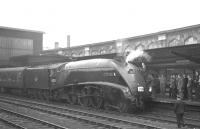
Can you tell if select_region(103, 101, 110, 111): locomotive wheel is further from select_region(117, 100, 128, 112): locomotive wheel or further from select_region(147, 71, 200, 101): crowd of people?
select_region(147, 71, 200, 101): crowd of people

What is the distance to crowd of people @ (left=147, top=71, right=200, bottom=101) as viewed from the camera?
15211mm

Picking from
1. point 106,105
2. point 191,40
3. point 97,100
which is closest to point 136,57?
point 106,105

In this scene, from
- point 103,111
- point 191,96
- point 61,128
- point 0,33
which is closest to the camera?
point 61,128

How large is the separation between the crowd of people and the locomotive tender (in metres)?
1.38

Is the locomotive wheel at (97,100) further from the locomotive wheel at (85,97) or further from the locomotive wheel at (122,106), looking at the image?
the locomotive wheel at (122,106)

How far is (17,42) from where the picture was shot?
38562 mm

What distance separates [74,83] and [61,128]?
21.4 feet

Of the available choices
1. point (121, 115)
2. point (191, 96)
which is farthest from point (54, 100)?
point (191, 96)

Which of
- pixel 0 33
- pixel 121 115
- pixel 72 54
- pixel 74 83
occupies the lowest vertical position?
pixel 121 115

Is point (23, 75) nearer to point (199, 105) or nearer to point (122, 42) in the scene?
point (122, 42)

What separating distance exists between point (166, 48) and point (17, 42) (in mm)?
28436

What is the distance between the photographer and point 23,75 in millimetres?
22359

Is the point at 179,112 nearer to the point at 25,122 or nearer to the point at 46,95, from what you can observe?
the point at 25,122

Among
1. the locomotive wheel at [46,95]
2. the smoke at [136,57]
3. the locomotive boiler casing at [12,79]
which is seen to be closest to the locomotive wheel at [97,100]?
the smoke at [136,57]
